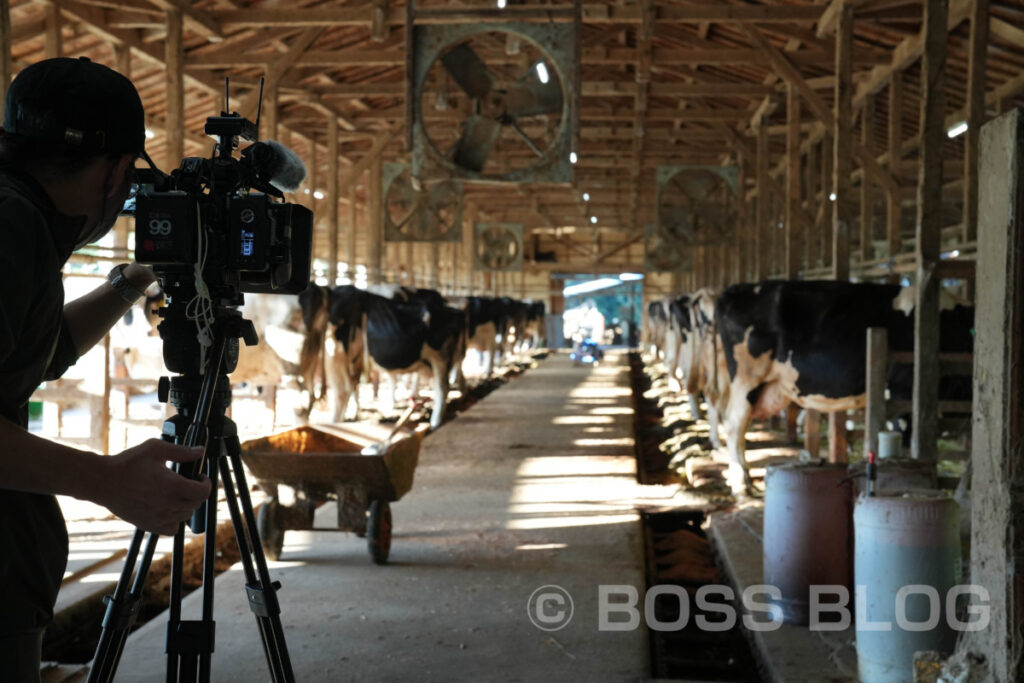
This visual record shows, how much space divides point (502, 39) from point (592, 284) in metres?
33.7

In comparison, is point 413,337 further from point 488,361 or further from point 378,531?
point 488,361

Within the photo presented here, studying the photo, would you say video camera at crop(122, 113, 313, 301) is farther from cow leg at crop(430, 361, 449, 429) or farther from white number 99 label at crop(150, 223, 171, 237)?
cow leg at crop(430, 361, 449, 429)

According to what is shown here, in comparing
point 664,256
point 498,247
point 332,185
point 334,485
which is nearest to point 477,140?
point 334,485

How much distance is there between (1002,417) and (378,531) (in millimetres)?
3133

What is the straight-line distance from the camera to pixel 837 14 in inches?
387

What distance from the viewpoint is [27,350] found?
156 centimetres

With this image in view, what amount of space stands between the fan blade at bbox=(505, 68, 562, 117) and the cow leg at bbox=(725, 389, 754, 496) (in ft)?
9.14

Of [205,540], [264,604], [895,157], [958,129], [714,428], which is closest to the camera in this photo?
[205,540]

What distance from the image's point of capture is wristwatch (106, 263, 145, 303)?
2.10 meters

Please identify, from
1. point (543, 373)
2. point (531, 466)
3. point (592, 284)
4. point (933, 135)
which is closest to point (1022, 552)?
point (933, 135)

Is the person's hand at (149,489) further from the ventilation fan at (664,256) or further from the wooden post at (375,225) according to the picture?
the ventilation fan at (664,256)

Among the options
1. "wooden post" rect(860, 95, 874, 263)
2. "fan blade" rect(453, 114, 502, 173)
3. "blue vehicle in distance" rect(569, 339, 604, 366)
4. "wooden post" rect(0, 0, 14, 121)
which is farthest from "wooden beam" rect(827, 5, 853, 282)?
"blue vehicle in distance" rect(569, 339, 604, 366)

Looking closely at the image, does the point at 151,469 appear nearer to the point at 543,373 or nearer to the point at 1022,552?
the point at 1022,552

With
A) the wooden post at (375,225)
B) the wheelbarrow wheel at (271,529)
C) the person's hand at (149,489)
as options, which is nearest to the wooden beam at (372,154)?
the wooden post at (375,225)
